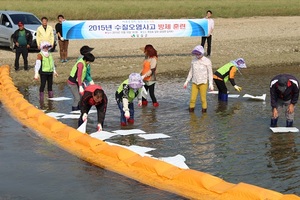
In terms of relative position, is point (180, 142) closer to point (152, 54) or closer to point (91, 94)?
point (91, 94)

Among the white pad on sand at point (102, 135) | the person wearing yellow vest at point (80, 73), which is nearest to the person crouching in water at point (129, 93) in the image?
the white pad on sand at point (102, 135)

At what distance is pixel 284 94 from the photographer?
12672mm

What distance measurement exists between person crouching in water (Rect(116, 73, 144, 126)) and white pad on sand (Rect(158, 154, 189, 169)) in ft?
7.95

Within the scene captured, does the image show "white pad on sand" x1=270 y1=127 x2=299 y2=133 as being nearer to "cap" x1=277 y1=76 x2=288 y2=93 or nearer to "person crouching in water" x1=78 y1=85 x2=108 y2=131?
"cap" x1=277 y1=76 x2=288 y2=93

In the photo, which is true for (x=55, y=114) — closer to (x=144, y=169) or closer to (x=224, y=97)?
(x=224, y=97)

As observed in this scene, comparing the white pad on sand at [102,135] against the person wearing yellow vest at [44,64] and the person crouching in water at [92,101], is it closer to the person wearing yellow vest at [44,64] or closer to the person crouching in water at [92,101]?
the person crouching in water at [92,101]

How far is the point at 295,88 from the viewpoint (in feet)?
41.4

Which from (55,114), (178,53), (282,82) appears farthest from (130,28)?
(282,82)

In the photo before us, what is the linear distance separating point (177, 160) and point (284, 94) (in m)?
3.19

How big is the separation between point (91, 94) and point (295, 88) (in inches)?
151

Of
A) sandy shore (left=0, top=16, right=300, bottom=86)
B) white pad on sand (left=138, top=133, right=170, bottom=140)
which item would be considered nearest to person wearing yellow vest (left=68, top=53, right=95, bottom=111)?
white pad on sand (left=138, top=133, right=170, bottom=140)

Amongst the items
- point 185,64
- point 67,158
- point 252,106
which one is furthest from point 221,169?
point 185,64

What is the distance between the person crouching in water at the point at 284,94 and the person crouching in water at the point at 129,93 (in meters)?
2.55

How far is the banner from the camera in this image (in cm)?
2406
